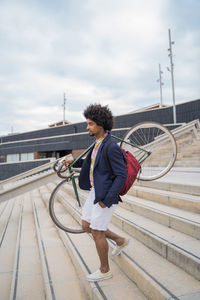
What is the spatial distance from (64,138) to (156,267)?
27.7m

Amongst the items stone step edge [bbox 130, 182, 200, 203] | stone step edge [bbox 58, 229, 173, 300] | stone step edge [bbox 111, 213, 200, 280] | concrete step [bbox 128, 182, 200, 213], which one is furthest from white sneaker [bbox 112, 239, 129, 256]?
stone step edge [bbox 130, 182, 200, 203]

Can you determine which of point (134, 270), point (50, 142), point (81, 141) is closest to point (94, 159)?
point (134, 270)

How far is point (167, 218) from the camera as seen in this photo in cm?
261

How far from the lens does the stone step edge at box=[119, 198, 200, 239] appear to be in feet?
7.38

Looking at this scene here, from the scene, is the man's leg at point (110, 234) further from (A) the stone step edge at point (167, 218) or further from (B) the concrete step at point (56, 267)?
(A) the stone step edge at point (167, 218)

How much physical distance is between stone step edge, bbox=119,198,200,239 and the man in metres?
0.66

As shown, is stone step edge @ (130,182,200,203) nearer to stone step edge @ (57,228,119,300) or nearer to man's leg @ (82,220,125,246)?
man's leg @ (82,220,125,246)

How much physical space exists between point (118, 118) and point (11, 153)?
766 inches

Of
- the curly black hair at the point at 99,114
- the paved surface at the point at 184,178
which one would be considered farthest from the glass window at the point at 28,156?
the curly black hair at the point at 99,114

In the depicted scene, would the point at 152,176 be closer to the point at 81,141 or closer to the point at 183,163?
the point at 183,163

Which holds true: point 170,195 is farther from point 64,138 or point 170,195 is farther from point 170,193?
point 64,138

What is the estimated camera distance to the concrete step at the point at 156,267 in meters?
1.57

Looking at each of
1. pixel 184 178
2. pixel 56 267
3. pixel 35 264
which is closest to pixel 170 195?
pixel 184 178

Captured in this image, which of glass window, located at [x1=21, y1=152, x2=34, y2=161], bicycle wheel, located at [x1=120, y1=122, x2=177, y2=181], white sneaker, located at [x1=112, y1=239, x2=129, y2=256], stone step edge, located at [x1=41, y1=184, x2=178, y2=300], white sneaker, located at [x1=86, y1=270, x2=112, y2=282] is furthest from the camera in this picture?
glass window, located at [x1=21, y1=152, x2=34, y2=161]
